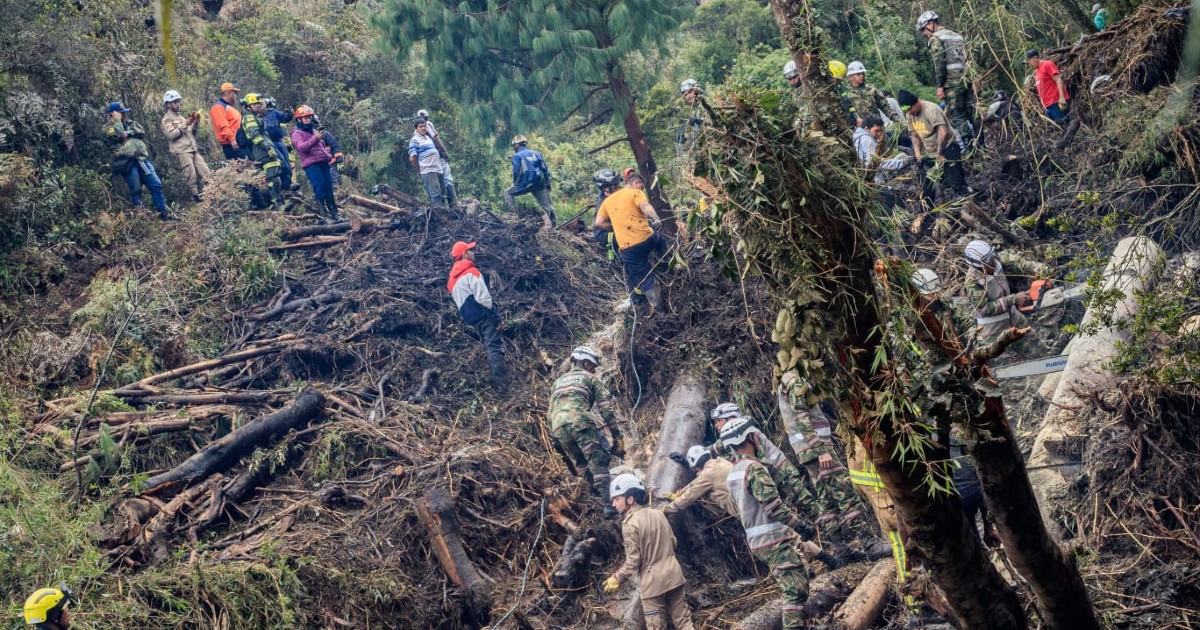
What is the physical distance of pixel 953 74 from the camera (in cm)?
1116

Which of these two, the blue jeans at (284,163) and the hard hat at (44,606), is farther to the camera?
the blue jeans at (284,163)

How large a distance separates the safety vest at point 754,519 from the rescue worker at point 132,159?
9.76m

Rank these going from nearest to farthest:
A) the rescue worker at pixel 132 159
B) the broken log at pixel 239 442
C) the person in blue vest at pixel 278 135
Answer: the broken log at pixel 239 442, the rescue worker at pixel 132 159, the person in blue vest at pixel 278 135

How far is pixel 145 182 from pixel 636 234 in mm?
7564

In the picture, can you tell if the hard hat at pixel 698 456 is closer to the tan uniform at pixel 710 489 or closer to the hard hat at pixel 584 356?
the tan uniform at pixel 710 489

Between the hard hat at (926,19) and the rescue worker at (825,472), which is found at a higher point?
the hard hat at (926,19)

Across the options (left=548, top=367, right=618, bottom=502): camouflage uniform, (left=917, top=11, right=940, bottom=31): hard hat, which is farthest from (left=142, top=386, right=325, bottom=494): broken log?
(left=917, top=11, right=940, bottom=31): hard hat

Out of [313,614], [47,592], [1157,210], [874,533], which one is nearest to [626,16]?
[1157,210]

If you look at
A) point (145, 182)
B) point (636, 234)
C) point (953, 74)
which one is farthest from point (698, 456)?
point (145, 182)

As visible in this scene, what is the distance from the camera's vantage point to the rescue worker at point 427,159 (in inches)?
560

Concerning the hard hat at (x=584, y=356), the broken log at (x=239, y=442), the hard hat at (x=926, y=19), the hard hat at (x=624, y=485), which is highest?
the hard hat at (x=926, y=19)

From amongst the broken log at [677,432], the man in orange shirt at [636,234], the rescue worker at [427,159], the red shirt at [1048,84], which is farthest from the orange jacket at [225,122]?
the red shirt at [1048,84]

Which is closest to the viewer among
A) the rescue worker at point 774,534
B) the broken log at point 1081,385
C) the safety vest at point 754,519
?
the broken log at point 1081,385

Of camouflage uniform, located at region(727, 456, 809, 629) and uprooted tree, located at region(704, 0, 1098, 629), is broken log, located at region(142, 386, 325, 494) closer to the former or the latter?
camouflage uniform, located at region(727, 456, 809, 629)
